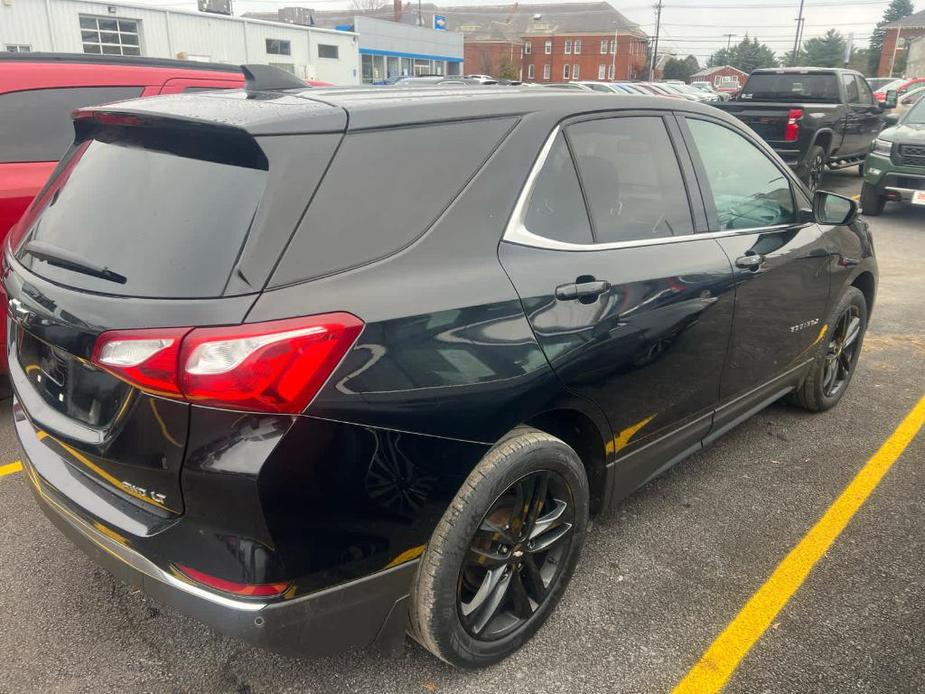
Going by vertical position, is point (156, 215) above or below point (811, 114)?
above

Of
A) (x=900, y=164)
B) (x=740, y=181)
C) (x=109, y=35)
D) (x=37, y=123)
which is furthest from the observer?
(x=109, y=35)

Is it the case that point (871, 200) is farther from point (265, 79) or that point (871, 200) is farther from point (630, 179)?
point (265, 79)

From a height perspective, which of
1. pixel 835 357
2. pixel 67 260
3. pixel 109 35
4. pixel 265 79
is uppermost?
pixel 109 35

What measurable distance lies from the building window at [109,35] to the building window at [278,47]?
7479 millimetres

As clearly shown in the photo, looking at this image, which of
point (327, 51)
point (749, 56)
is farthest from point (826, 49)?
point (327, 51)

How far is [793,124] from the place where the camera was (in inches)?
436

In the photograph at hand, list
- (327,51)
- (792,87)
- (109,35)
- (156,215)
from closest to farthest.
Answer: (156,215) → (792,87) → (109,35) → (327,51)

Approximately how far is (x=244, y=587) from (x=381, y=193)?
1040 millimetres

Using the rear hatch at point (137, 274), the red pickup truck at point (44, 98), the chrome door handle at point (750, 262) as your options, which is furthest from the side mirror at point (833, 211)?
the red pickup truck at point (44, 98)

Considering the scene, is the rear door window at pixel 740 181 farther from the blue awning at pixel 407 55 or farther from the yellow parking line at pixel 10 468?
the blue awning at pixel 407 55

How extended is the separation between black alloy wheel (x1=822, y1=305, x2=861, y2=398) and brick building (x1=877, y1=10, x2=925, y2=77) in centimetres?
9290

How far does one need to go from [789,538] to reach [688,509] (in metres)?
0.42

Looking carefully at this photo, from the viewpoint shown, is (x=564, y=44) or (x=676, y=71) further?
(x=676, y=71)

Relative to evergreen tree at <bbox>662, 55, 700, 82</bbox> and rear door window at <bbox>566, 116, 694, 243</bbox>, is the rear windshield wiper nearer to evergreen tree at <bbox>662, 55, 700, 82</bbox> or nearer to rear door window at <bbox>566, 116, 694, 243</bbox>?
rear door window at <bbox>566, 116, 694, 243</bbox>
